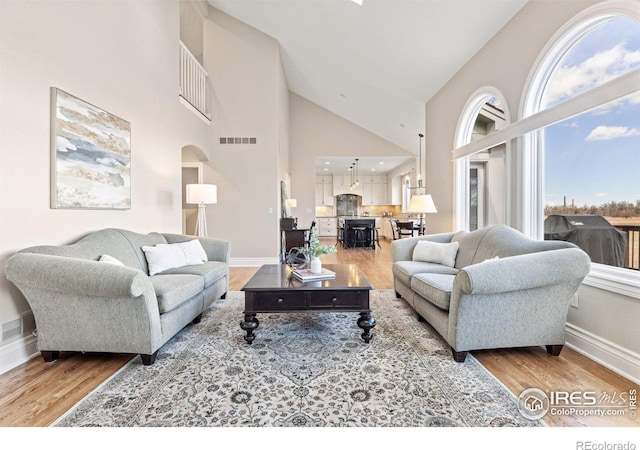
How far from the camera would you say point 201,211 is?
201 inches

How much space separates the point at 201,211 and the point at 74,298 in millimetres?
3191

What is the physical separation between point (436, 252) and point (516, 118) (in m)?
1.60

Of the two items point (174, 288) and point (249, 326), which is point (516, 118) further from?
point (174, 288)

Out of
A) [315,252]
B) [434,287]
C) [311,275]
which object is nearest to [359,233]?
[315,252]

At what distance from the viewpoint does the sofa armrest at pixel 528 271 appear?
1987 millimetres

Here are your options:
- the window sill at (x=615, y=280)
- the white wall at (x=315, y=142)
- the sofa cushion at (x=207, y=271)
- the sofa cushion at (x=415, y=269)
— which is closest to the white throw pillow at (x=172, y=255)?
the sofa cushion at (x=207, y=271)

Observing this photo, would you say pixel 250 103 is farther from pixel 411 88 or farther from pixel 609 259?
pixel 609 259

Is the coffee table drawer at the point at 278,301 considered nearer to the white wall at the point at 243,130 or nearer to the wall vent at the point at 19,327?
the wall vent at the point at 19,327

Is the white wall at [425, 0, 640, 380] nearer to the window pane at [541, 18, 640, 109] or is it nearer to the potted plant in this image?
the window pane at [541, 18, 640, 109]

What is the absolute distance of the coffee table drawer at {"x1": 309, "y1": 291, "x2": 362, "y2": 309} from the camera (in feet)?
7.89

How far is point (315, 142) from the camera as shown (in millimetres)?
9078

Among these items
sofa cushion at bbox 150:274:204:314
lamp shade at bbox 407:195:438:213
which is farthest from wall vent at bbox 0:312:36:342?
lamp shade at bbox 407:195:438:213

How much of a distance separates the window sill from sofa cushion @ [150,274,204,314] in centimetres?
312

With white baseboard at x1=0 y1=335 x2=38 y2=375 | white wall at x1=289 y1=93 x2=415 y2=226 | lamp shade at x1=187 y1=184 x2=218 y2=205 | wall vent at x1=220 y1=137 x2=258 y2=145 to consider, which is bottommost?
white baseboard at x1=0 y1=335 x2=38 y2=375
